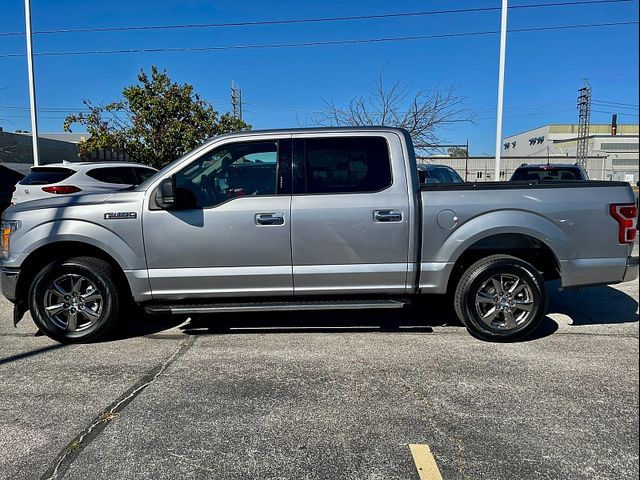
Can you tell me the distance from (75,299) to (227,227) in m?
1.70

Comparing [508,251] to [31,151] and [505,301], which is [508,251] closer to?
[505,301]

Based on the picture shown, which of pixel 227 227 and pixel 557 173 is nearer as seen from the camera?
pixel 227 227

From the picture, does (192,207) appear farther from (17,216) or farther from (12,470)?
(12,470)

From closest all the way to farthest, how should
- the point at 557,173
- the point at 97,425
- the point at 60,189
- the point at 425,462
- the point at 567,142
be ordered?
the point at 425,462 < the point at 97,425 < the point at 60,189 < the point at 557,173 < the point at 567,142

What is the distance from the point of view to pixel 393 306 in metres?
4.66

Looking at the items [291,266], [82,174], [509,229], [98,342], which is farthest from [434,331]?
[82,174]

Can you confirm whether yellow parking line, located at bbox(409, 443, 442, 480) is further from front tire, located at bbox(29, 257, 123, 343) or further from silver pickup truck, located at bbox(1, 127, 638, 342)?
front tire, located at bbox(29, 257, 123, 343)

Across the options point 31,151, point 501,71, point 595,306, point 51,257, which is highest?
point 501,71

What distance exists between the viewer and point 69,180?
8758mm

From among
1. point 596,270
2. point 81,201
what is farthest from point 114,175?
point 596,270

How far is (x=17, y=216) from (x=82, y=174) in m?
4.57

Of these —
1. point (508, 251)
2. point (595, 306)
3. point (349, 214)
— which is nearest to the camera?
point (349, 214)

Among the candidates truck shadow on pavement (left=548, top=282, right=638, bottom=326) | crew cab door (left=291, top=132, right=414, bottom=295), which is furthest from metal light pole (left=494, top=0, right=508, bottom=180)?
→ crew cab door (left=291, top=132, right=414, bottom=295)

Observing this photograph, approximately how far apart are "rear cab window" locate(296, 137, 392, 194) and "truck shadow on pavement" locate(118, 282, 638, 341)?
1401mm
